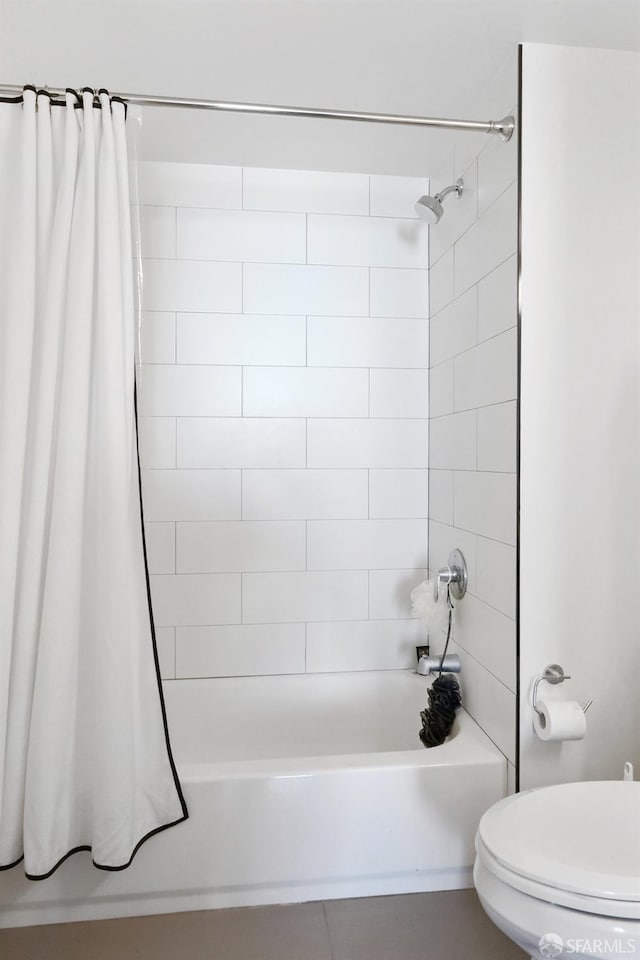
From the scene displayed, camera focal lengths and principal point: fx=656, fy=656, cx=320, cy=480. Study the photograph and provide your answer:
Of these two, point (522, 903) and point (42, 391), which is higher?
point (42, 391)

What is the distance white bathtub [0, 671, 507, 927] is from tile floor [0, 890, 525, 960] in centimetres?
3

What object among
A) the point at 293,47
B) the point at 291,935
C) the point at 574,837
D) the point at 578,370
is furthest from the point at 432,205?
the point at 291,935

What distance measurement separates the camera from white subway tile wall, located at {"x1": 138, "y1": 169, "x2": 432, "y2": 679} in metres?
2.41

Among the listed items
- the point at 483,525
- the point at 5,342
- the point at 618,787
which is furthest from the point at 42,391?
the point at 618,787

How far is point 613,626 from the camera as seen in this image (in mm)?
1762

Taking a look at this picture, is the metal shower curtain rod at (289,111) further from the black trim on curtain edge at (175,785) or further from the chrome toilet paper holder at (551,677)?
the chrome toilet paper holder at (551,677)

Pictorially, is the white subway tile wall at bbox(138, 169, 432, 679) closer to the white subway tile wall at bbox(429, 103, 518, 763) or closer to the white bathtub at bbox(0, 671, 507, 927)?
the white subway tile wall at bbox(429, 103, 518, 763)

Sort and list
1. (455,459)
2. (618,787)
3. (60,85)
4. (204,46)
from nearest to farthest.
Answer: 1. (618,787)
2. (204,46)
3. (60,85)
4. (455,459)

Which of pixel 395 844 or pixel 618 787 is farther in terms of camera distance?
pixel 395 844

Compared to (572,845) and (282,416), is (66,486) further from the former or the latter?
(572,845)

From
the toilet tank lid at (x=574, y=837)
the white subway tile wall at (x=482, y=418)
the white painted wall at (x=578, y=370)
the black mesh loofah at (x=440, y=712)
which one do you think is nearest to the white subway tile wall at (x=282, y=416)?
the white subway tile wall at (x=482, y=418)

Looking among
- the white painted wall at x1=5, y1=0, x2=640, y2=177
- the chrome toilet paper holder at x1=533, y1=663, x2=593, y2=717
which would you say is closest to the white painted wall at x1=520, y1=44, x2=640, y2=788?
the chrome toilet paper holder at x1=533, y1=663, x2=593, y2=717

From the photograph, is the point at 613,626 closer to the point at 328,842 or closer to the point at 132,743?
the point at 328,842

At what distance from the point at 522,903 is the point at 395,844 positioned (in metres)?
0.67
